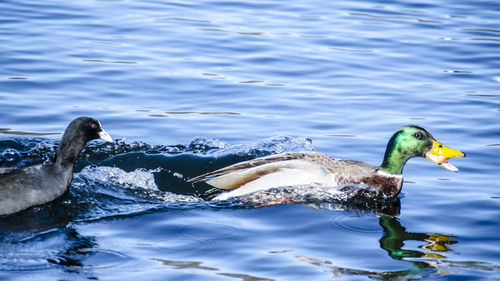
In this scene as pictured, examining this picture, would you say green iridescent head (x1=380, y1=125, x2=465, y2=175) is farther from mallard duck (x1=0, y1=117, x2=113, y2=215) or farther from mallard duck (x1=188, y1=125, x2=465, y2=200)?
mallard duck (x1=0, y1=117, x2=113, y2=215)

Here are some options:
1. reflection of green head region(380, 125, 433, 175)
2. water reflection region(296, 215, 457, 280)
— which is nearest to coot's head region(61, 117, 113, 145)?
water reflection region(296, 215, 457, 280)

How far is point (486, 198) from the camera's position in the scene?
8.77 metres

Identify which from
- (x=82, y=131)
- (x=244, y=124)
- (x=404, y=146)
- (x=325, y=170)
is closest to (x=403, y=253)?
(x=325, y=170)

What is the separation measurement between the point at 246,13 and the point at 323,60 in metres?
3.28

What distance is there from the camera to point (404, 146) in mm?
8984

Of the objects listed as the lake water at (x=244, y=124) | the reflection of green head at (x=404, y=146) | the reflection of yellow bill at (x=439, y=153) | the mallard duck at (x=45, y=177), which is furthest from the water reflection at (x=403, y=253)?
the mallard duck at (x=45, y=177)

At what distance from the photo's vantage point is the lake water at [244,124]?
279 inches

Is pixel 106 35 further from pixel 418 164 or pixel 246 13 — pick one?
pixel 418 164

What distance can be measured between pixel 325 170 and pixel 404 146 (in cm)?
94

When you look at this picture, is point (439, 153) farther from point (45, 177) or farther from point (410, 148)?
point (45, 177)

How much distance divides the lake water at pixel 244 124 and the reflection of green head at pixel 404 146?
354 millimetres

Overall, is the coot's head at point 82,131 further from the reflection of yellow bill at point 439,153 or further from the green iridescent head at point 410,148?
the reflection of yellow bill at point 439,153

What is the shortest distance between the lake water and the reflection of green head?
354 mm

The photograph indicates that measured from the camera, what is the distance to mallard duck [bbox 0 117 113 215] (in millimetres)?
7824
